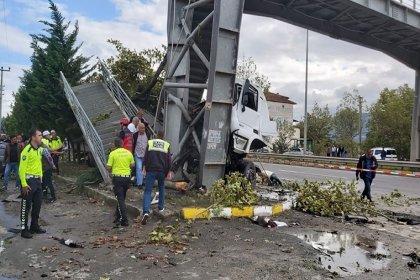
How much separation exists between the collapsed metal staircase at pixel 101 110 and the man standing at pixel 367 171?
612 cm

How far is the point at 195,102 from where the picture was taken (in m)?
12.7

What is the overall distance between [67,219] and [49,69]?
1148cm

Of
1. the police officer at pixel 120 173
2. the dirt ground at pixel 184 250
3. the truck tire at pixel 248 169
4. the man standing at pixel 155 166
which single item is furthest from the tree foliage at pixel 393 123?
the police officer at pixel 120 173

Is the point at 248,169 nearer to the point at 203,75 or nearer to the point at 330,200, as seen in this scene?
the point at 330,200

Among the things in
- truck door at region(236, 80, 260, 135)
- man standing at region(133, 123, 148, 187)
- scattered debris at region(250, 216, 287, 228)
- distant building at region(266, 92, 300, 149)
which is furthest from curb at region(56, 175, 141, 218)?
distant building at region(266, 92, 300, 149)

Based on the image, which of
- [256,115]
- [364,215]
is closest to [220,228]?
[364,215]

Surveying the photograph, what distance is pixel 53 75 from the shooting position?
1867cm

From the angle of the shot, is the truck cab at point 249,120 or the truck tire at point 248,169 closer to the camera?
the truck cab at point 249,120

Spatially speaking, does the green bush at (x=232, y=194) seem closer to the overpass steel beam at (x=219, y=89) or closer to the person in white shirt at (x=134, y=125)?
the overpass steel beam at (x=219, y=89)

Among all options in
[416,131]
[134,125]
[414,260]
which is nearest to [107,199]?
[134,125]

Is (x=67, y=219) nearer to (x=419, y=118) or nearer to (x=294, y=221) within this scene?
(x=294, y=221)

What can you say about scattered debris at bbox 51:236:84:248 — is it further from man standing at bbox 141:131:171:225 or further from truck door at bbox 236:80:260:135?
truck door at bbox 236:80:260:135

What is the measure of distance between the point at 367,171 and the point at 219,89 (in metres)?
5.13

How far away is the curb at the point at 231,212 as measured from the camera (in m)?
8.29
